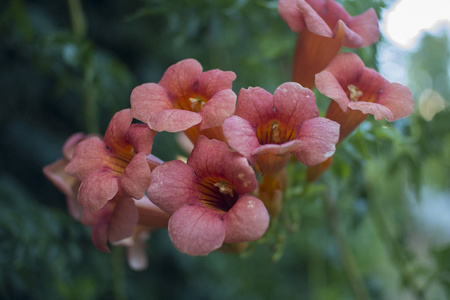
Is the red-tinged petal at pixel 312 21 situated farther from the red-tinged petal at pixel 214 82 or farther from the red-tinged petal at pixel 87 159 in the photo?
the red-tinged petal at pixel 87 159

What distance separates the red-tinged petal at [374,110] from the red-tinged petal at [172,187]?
0.48m

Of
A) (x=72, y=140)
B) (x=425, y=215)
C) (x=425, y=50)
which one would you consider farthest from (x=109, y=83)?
(x=425, y=215)

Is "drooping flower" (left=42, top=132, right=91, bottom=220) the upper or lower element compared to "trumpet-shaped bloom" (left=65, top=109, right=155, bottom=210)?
lower

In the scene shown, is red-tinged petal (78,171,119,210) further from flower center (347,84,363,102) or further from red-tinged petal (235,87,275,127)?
flower center (347,84,363,102)

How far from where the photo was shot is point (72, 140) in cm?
138

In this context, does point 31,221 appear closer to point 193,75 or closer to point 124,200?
point 124,200

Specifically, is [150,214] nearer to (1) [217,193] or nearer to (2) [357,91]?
(1) [217,193]

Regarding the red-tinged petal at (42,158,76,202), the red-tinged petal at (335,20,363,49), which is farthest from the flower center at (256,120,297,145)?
the red-tinged petal at (42,158,76,202)

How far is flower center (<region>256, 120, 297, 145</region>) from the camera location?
42.0 inches

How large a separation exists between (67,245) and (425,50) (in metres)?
5.37

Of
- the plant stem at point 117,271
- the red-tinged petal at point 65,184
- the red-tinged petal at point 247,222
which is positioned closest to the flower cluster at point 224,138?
the red-tinged petal at point 247,222

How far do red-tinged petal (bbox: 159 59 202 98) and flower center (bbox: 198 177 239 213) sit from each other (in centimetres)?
30

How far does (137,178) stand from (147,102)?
23 centimetres

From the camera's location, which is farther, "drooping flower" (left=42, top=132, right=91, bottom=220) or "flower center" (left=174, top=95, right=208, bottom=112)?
"drooping flower" (left=42, top=132, right=91, bottom=220)
